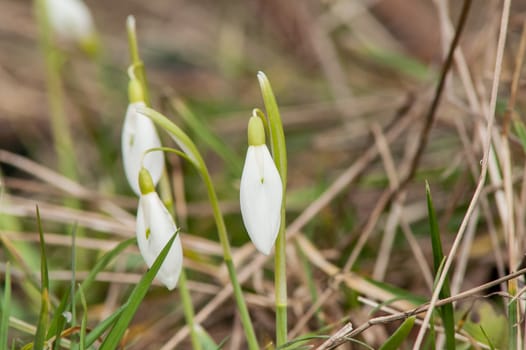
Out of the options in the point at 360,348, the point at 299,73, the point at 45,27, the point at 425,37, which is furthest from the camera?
the point at 425,37

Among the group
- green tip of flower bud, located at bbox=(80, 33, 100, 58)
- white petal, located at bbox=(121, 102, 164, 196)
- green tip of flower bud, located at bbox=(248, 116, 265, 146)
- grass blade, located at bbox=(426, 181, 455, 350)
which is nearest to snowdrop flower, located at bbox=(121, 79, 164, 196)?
white petal, located at bbox=(121, 102, 164, 196)

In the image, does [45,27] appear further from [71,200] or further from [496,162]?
[496,162]

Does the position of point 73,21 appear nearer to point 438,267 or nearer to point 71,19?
point 71,19

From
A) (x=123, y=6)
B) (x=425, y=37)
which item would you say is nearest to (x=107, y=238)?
(x=425, y=37)

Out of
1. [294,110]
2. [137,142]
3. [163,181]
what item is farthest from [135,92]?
[294,110]

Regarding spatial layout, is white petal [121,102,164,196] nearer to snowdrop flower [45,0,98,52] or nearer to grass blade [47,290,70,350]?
grass blade [47,290,70,350]

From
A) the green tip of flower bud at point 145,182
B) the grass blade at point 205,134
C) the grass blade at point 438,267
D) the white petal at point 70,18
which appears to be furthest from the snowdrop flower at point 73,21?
the grass blade at point 438,267
